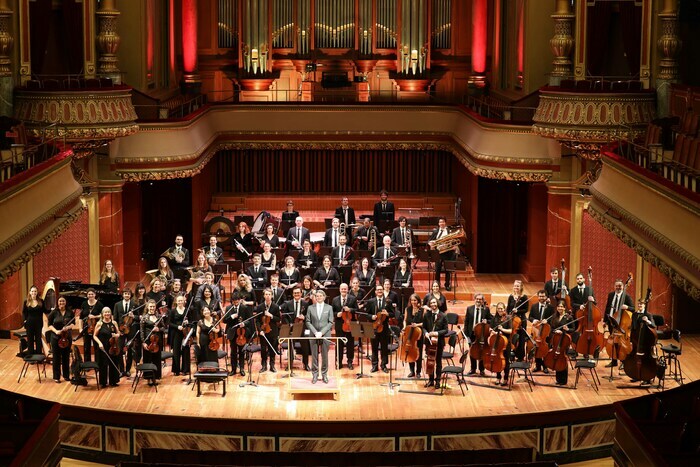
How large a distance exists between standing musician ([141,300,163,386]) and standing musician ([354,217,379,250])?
3.52 meters

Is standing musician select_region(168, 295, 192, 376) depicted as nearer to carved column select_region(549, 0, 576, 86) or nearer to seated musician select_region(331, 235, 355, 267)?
seated musician select_region(331, 235, 355, 267)

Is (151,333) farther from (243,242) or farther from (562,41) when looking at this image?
(562,41)

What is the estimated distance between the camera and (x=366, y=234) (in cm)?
1600

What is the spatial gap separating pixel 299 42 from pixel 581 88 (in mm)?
5974

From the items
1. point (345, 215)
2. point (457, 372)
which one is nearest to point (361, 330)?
point (457, 372)

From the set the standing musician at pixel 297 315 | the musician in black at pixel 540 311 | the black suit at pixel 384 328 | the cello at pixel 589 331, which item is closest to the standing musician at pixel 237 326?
the standing musician at pixel 297 315

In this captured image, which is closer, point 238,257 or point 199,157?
point 238,257

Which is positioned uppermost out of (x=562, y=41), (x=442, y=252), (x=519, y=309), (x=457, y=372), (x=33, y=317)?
(x=562, y=41)

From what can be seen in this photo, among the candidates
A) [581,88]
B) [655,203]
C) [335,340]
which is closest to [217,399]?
[335,340]

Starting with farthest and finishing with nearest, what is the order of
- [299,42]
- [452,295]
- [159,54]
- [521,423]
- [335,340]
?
[299,42] → [159,54] → [452,295] → [335,340] → [521,423]

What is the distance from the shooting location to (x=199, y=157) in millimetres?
17406

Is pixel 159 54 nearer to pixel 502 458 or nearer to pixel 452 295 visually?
pixel 452 295

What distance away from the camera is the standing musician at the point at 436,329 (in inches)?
508

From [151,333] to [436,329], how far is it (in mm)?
2719
